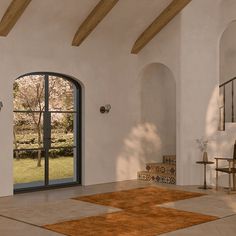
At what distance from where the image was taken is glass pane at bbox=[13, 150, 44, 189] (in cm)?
993

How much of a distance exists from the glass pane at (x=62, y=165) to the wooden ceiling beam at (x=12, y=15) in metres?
2.86

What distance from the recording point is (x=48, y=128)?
9.90m

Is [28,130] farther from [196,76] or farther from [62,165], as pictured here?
[196,76]

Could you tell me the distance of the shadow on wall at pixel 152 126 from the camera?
11156mm

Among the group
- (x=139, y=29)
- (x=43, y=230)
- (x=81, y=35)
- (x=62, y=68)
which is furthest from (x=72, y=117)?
(x=43, y=230)

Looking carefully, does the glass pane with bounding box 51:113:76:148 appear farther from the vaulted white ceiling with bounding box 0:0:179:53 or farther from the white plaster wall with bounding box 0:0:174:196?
the vaulted white ceiling with bounding box 0:0:179:53

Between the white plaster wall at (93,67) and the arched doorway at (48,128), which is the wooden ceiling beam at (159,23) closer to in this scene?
the white plaster wall at (93,67)

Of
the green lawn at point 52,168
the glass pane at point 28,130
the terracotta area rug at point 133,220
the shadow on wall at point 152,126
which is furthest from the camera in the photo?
the shadow on wall at point 152,126

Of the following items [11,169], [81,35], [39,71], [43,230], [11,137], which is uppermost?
[81,35]

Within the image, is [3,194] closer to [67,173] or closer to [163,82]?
[67,173]

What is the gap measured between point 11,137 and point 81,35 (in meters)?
2.65

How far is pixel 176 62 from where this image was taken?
10258 mm

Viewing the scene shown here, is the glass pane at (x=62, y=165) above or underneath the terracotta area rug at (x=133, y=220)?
above

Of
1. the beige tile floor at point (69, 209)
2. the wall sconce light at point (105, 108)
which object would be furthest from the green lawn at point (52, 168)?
the wall sconce light at point (105, 108)
